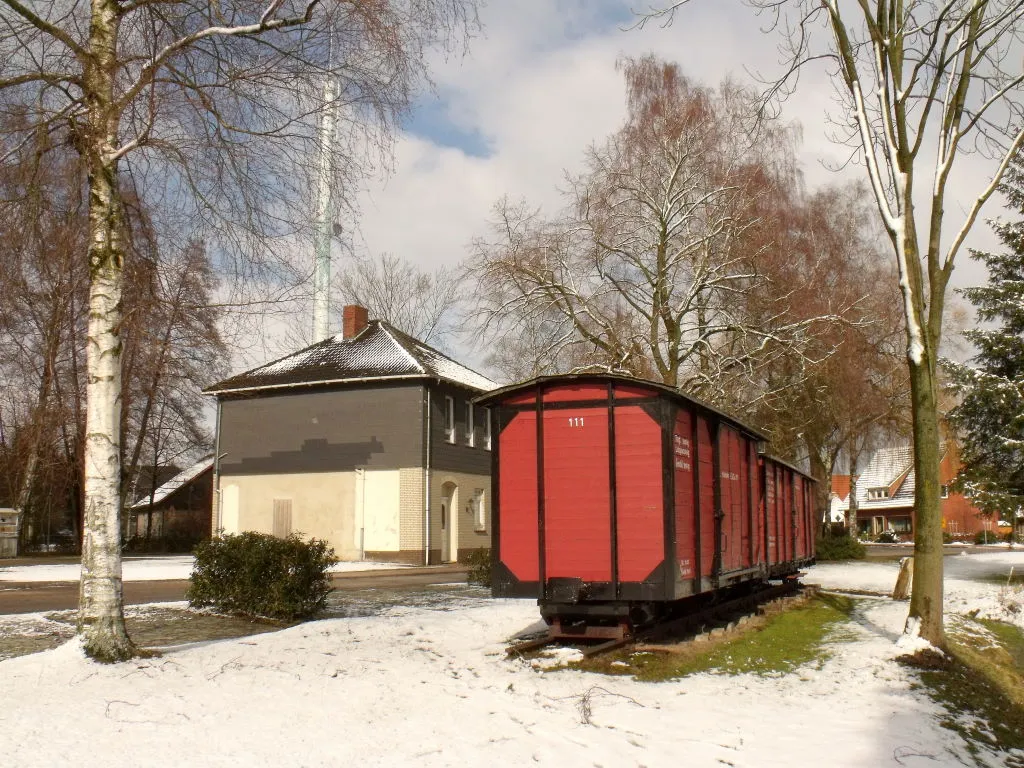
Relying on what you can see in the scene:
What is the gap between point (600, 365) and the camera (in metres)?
20.4

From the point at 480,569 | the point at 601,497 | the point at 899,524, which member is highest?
the point at 601,497

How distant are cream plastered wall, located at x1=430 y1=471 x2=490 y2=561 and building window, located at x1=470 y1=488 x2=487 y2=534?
0.08 metres

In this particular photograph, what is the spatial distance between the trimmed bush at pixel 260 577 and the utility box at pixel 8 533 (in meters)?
24.5

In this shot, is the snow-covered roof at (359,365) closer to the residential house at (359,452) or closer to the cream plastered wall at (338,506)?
the residential house at (359,452)

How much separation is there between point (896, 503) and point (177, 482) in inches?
2052

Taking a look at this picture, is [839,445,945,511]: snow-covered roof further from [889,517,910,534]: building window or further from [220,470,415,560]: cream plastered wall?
[220,470,415,560]: cream plastered wall

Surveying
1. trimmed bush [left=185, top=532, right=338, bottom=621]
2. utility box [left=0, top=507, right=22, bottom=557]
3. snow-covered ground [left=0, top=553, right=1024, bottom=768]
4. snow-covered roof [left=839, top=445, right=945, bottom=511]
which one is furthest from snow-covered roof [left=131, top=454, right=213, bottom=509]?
snow-covered ground [left=0, top=553, right=1024, bottom=768]

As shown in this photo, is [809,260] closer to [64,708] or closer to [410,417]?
[410,417]

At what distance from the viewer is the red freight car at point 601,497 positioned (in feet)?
33.2

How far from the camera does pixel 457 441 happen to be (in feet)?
111

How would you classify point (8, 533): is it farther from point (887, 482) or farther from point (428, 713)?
point (887, 482)

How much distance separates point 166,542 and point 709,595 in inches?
1405

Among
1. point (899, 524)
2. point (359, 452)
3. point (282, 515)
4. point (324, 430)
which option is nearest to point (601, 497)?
point (359, 452)

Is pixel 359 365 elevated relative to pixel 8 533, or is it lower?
elevated
